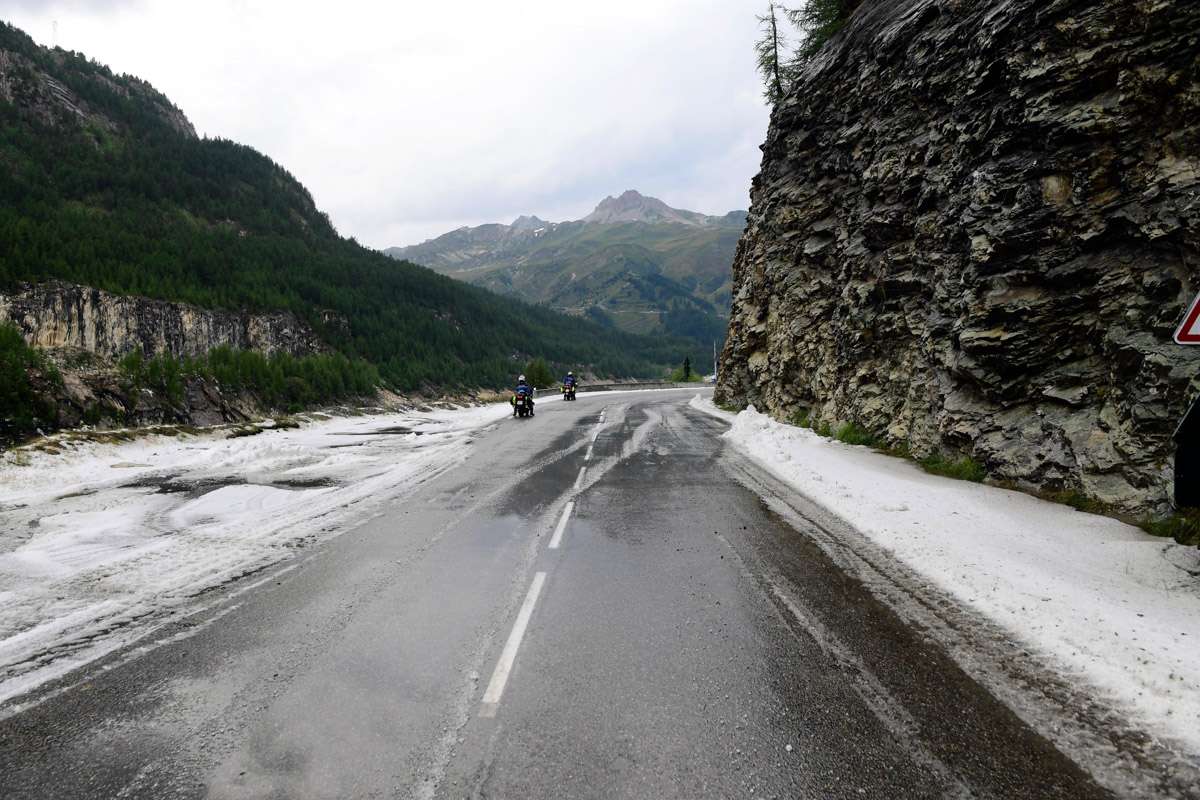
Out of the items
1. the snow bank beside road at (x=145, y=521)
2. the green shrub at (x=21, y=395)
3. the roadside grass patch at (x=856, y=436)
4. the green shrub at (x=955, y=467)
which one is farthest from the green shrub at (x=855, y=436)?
the green shrub at (x=21, y=395)

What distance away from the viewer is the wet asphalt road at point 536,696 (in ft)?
9.54

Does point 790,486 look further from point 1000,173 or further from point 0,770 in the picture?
point 0,770

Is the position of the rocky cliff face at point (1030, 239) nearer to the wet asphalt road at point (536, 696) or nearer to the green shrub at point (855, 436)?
the green shrub at point (855, 436)

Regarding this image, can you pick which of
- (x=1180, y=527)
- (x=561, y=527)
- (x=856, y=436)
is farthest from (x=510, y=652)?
(x=856, y=436)

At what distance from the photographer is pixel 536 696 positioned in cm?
369

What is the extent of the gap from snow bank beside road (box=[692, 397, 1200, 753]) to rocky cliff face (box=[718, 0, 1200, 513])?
1315 millimetres

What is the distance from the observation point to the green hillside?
7300cm

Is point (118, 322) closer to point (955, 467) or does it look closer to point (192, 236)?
point (192, 236)

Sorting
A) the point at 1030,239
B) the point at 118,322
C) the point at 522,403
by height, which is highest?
the point at 118,322

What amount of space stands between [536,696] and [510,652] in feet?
2.12

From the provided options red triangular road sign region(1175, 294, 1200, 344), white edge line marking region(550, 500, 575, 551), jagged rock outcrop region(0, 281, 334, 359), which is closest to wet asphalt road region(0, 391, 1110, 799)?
white edge line marking region(550, 500, 575, 551)

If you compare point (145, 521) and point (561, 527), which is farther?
point (561, 527)

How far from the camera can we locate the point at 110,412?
55.5 feet

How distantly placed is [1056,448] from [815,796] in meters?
A: 8.62
